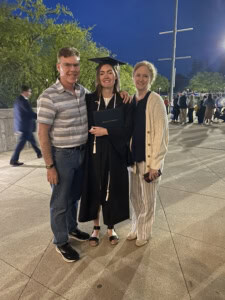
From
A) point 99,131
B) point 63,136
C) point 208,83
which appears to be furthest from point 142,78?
point 208,83

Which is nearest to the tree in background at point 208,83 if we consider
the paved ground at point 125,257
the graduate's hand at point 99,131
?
the paved ground at point 125,257

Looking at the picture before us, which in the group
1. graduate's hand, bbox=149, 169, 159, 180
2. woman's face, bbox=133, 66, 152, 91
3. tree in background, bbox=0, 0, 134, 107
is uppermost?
tree in background, bbox=0, 0, 134, 107

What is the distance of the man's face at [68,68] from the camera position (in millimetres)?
2258

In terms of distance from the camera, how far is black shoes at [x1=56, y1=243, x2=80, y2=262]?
2.51 metres

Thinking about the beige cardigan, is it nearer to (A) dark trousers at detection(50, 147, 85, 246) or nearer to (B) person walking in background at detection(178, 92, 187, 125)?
(A) dark trousers at detection(50, 147, 85, 246)

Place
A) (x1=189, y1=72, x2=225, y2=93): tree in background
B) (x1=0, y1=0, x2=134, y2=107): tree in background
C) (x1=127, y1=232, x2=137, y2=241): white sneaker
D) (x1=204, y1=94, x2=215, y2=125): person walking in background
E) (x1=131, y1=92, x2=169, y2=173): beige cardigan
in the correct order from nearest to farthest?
(x1=131, y1=92, x2=169, y2=173): beige cardigan
(x1=127, y1=232, x2=137, y2=241): white sneaker
(x1=0, y1=0, x2=134, y2=107): tree in background
(x1=204, y1=94, x2=215, y2=125): person walking in background
(x1=189, y1=72, x2=225, y2=93): tree in background

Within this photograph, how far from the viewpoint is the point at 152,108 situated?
7.74ft

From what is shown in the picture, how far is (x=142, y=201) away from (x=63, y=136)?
119 centimetres

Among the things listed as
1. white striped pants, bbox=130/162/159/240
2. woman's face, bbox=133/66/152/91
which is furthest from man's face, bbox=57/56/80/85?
white striped pants, bbox=130/162/159/240

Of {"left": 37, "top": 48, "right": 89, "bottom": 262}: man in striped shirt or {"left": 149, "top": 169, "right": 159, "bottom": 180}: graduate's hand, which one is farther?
{"left": 149, "top": 169, "right": 159, "bottom": 180}: graduate's hand

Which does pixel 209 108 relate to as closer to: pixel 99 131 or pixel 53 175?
pixel 99 131

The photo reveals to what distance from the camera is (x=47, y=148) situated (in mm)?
2256

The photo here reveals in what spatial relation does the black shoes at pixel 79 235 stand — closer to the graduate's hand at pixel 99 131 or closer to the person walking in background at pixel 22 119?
the graduate's hand at pixel 99 131

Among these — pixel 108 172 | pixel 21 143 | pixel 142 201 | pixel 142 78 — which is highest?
pixel 142 78
